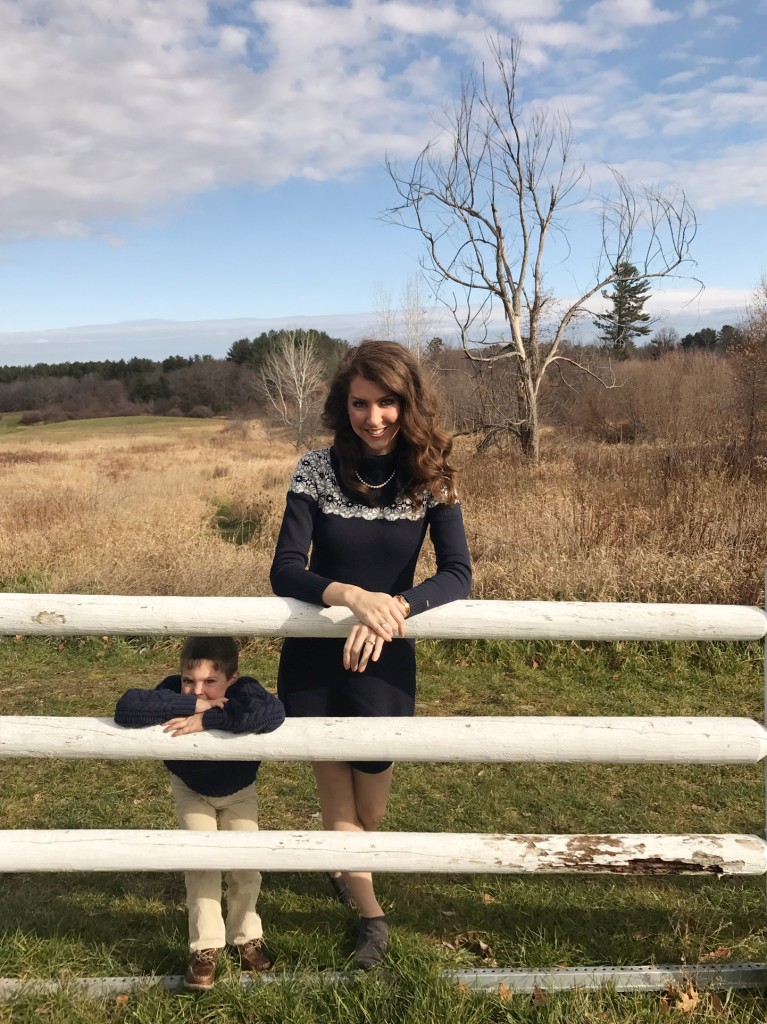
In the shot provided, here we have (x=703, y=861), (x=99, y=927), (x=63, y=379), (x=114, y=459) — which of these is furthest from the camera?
(x=63, y=379)

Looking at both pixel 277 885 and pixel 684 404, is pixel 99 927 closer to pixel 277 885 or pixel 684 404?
pixel 277 885

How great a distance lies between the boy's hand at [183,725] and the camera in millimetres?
2248

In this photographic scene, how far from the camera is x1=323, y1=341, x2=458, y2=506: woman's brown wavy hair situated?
2539 mm

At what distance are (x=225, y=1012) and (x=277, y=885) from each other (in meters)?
0.95

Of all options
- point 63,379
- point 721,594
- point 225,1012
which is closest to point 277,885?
point 225,1012

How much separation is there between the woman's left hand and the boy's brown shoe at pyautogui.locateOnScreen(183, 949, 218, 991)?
100 cm

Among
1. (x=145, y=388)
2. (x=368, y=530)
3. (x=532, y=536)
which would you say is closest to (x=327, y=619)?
(x=368, y=530)

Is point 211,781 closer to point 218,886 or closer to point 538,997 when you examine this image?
point 218,886

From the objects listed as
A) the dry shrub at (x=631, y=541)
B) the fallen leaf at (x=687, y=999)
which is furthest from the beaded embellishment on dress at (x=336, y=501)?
the dry shrub at (x=631, y=541)

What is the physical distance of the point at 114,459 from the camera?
32750 millimetres

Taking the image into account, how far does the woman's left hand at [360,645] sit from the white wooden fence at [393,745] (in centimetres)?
8

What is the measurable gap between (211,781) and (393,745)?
26.6 inches

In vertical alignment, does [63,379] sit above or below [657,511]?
above

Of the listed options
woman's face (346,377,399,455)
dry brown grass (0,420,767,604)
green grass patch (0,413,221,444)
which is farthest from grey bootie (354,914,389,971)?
green grass patch (0,413,221,444)
